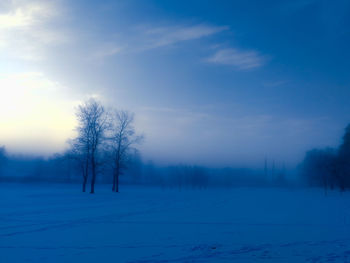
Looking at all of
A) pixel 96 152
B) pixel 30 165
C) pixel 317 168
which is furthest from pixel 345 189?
pixel 30 165

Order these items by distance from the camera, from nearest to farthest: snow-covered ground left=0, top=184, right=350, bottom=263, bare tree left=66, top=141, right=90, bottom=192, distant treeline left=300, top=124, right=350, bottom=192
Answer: snow-covered ground left=0, top=184, right=350, bottom=263 → bare tree left=66, top=141, right=90, bottom=192 → distant treeline left=300, top=124, right=350, bottom=192

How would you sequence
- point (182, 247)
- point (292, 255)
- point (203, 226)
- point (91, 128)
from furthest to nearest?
point (91, 128) < point (203, 226) < point (182, 247) < point (292, 255)

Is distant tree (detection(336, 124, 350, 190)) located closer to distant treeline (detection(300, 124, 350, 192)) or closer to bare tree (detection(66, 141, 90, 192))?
distant treeline (detection(300, 124, 350, 192))

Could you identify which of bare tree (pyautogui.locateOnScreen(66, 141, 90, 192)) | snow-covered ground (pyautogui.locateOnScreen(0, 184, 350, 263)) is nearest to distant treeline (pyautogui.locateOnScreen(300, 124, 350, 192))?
bare tree (pyautogui.locateOnScreen(66, 141, 90, 192))

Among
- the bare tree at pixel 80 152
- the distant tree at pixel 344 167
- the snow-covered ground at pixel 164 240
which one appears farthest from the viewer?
the distant tree at pixel 344 167

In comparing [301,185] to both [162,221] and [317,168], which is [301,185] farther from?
[162,221]

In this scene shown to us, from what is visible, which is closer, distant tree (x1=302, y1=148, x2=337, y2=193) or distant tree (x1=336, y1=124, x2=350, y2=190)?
distant tree (x1=336, y1=124, x2=350, y2=190)

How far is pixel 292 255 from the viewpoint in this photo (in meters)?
8.54

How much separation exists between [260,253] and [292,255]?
971mm

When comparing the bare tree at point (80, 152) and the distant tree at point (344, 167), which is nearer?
the bare tree at point (80, 152)

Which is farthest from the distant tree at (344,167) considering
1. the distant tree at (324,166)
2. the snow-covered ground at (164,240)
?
the snow-covered ground at (164,240)

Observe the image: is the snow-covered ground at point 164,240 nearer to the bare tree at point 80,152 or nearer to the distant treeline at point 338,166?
the bare tree at point 80,152

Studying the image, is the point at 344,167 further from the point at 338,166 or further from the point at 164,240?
the point at 164,240

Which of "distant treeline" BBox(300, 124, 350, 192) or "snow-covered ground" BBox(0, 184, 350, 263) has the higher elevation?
"distant treeline" BBox(300, 124, 350, 192)
